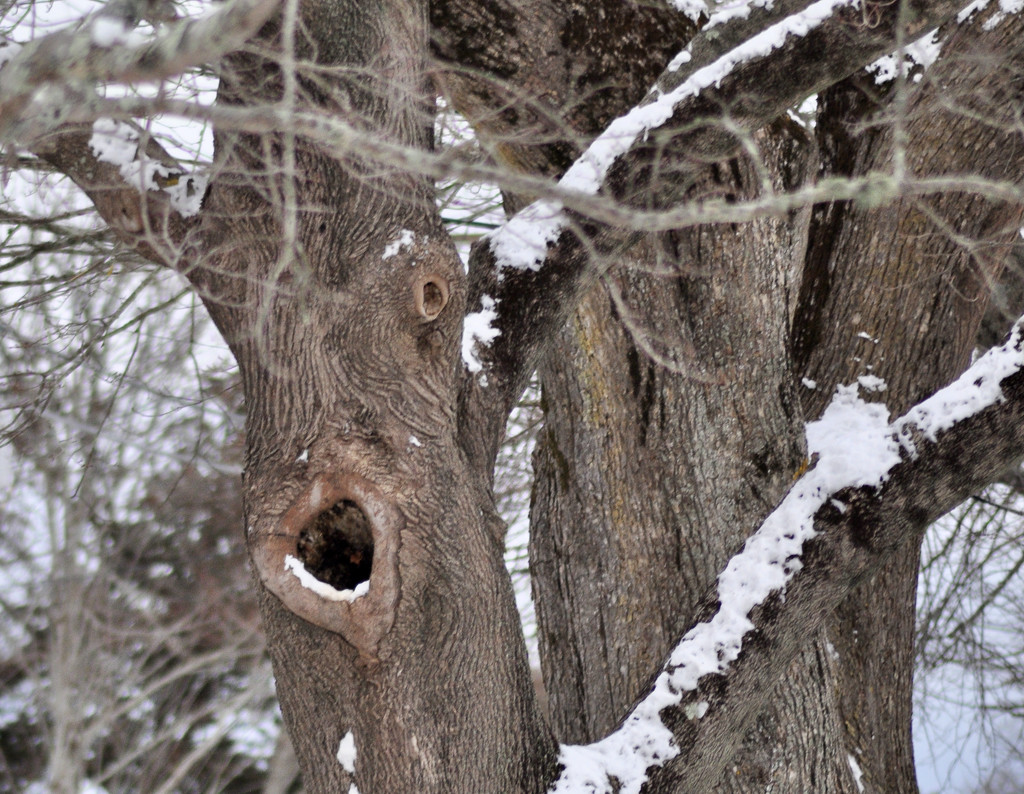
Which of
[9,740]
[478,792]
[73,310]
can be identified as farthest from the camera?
[9,740]

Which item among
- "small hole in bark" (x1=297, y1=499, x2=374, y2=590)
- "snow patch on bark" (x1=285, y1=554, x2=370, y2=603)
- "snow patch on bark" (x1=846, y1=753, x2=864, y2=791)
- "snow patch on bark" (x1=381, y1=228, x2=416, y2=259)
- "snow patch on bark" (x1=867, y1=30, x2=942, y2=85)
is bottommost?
"snow patch on bark" (x1=846, y1=753, x2=864, y2=791)

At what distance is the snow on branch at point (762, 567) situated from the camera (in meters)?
2.50

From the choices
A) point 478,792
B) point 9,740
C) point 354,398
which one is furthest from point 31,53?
point 9,740

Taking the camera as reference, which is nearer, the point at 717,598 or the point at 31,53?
the point at 31,53

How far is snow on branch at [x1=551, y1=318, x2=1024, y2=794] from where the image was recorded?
8.21 ft

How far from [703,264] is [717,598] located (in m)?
1.09

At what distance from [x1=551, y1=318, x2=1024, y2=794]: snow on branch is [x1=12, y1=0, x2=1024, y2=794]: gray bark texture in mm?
47

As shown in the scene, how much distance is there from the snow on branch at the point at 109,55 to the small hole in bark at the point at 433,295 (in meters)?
1.05

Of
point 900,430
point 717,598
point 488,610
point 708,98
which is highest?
point 708,98

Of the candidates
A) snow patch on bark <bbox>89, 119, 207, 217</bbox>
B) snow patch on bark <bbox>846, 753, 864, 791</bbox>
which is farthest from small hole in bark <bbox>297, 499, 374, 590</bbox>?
snow patch on bark <bbox>846, 753, 864, 791</bbox>

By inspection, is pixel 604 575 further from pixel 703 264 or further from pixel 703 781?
pixel 703 264

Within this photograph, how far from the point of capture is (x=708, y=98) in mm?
2514

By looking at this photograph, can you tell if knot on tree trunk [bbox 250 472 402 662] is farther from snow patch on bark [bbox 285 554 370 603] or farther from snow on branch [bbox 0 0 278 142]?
snow on branch [bbox 0 0 278 142]

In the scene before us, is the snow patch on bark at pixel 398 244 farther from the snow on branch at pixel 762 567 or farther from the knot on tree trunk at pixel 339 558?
the snow on branch at pixel 762 567
